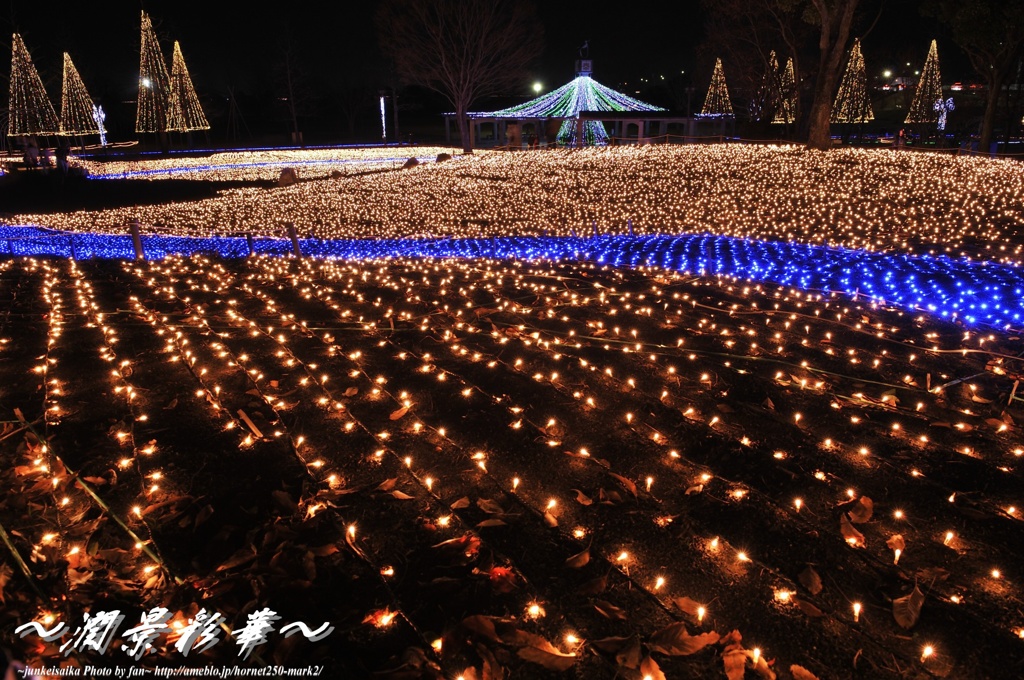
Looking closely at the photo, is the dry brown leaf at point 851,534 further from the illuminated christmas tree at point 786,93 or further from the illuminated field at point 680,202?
the illuminated christmas tree at point 786,93

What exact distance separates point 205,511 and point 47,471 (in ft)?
3.56

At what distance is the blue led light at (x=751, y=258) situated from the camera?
226 inches

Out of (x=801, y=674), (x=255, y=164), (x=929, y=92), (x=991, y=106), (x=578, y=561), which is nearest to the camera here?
(x=801, y=674)

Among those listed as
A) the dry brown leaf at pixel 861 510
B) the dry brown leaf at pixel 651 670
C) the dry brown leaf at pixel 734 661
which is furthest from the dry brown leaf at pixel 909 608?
the dry brown leaf at pixel 651 670

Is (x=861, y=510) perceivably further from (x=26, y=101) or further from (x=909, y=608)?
(x=26, y=101)

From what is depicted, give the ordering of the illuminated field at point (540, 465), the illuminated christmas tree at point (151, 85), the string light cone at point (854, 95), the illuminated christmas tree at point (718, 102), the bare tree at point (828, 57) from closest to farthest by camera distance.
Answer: the illuminated field at point (540, 465) < the bare tree at point (828, 57) < the illuminated christmas tree at point (151, 85) < the string light cone at point (854, 95) < the illuminated christmas tree at point (718, 102)

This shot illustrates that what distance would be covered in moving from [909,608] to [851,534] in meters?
0.43

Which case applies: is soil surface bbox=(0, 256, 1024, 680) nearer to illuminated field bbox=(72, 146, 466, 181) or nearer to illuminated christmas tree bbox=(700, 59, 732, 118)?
illuminated field bbox=(72, 146, 466, 181)

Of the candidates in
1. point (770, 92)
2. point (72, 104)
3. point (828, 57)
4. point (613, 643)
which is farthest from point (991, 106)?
point (72, 104)

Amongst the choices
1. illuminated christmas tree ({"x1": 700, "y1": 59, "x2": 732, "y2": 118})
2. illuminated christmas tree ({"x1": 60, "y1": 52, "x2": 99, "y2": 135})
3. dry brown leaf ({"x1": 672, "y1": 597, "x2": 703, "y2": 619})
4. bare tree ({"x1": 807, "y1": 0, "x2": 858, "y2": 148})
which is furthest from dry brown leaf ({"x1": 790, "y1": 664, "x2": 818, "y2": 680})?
illuminated christmas tree ({"x1": 700, "y1": 59, "x2": 732, "y2": 118})

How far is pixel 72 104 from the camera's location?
27812 mm

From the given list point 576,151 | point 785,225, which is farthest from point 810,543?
point 576,151

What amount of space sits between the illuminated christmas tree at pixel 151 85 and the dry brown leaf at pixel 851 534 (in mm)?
32505

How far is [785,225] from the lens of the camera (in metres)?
10.5
